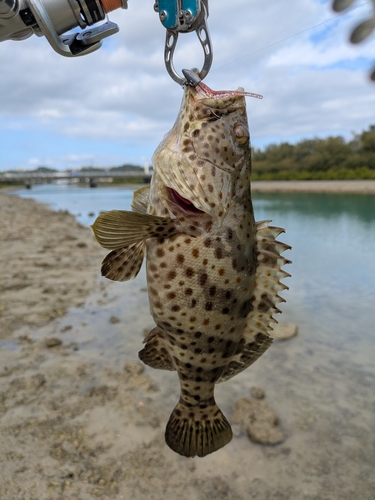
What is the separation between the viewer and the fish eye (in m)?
2.53

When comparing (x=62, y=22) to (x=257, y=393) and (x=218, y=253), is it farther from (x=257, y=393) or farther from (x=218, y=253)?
(x=257, y=393)

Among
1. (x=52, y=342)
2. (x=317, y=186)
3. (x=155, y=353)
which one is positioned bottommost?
(x=317, y=186)

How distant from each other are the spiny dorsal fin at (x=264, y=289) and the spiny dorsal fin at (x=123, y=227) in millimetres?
732

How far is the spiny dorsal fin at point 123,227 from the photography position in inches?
85.1

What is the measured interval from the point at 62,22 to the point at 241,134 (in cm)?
139

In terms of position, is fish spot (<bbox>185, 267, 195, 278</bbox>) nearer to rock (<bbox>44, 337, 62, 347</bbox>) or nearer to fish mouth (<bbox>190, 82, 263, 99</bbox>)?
fish mouth (<bbox>190, 82, 263, 99</bbox>)

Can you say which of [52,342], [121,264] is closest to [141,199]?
[121,264]

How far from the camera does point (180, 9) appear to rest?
2268 mm

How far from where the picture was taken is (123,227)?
7.25 ft

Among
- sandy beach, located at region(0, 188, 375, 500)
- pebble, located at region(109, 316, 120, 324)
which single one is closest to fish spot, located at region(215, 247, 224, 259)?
sandy beach, located at region(0, 188, 375, 500)

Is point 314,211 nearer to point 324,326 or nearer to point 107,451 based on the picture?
point 324,326

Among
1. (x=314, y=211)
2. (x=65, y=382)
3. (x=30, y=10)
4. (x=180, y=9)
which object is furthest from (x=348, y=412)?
(x=314, y=211)

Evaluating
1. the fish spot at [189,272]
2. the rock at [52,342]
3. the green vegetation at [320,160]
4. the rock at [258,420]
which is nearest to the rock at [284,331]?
the rock at [258,420]

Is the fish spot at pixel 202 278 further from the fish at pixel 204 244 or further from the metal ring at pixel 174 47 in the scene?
the metal ring at pixel 174 47
